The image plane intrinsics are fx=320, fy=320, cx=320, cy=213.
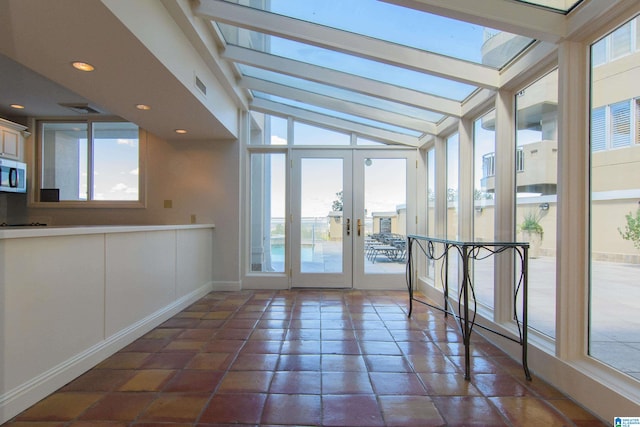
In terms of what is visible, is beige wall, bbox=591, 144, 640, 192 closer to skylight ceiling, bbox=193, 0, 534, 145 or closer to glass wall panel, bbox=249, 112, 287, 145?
skylight ceiling, bbox=193, 0, 534, 145

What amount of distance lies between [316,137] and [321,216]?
1.19 metres

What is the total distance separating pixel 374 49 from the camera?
9.09 ft

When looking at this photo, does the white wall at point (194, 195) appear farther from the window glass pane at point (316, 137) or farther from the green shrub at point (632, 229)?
the green shrub at point (632, 229)

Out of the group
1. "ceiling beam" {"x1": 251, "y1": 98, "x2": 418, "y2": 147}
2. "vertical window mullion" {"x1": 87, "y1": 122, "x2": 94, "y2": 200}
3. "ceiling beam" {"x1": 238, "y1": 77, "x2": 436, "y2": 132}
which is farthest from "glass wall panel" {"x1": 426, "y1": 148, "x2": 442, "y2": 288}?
"vertical window mullion" {"x1": 87, "y1": 122, "x2": 94, "y2": 200}

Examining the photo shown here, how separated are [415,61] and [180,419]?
305cm

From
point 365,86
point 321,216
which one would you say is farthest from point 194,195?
point 365,86

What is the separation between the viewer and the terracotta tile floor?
170 cm

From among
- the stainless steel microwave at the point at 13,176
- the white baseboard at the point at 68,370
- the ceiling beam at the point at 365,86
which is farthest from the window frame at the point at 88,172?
the ceiling beam at the point at 365,86

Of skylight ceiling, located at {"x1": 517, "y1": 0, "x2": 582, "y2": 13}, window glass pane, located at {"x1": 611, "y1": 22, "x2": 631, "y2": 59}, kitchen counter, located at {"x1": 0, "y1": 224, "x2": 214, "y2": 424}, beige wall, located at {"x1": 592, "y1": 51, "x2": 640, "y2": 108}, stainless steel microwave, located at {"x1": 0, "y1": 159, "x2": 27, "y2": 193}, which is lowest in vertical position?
kitchen counter, located at {"x1": 0, "y1": 224, "x2": 214, "y2": 424}

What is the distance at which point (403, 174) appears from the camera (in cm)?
484

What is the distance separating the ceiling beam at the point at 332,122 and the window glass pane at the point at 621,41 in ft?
9.88

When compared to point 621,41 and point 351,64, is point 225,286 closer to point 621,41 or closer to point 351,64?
point 351,64

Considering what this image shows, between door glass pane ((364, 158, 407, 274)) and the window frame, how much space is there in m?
3.24

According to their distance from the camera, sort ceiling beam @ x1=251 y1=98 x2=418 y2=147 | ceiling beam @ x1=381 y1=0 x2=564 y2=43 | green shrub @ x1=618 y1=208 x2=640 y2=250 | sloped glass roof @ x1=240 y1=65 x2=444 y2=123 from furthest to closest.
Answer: ceiling beam @ x1=251 y1=98 x2=418 y2=147 → sloped glass roof @ x1=240 y1=65 x2=444 y2=123 → ceiling beam @ x1=381 y1=0 x2=564 y2=43 → green shrub @ x1=618 y1=208 x2=640 y2=250
